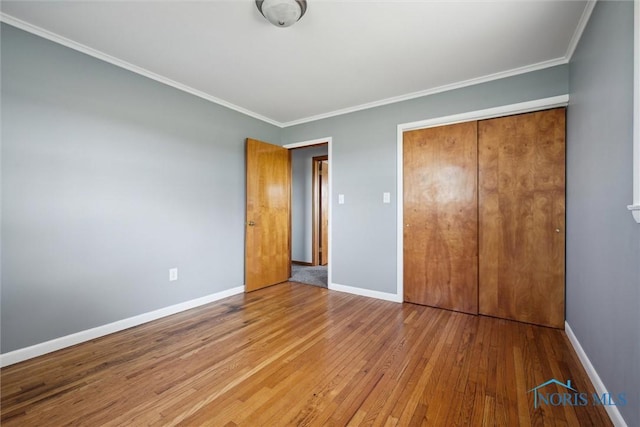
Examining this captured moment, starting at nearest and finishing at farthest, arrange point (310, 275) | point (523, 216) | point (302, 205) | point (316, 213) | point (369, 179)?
point (523, 216) < point (369, 179) < point (310, 275) < point (316, 213) < point (302, 205)

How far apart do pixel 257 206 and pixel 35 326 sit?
2.26m

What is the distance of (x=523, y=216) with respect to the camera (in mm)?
2520

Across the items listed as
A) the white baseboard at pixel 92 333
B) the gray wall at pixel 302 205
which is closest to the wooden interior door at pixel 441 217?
the white baseboard at pixel 92 333

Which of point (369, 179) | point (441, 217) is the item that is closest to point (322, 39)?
point (369, 179)

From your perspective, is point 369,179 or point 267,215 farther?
point 267,215

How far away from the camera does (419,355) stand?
199 cm

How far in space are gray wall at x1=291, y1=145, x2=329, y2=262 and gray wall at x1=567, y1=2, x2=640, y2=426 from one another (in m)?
3.97

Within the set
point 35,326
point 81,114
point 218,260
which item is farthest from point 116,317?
point 81,114

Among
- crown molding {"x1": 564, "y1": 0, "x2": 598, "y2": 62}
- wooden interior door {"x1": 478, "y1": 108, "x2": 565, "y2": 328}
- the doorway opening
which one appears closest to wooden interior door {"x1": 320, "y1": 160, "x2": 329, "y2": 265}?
the doorway opening

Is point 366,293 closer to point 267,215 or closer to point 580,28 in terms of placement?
point 267,215

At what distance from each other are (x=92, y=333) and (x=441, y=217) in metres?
3.39

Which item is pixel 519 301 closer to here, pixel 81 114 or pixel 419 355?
pixel 419 355

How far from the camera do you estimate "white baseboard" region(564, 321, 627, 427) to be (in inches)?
50.5

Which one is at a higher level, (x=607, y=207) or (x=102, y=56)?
(x=102, y=56)
